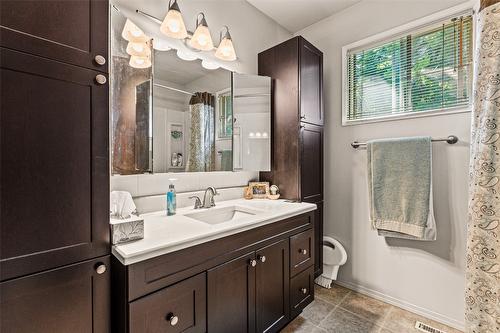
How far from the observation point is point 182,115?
5.25 feet

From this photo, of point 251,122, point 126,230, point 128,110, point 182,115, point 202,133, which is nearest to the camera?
point 126,230

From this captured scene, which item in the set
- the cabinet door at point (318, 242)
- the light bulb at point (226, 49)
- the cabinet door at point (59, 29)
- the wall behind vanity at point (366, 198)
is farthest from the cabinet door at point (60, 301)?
the wall behind vanity at point (366, 198)

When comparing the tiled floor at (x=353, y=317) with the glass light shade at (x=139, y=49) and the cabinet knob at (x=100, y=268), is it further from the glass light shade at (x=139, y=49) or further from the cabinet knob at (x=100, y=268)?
the glass light shade at (x=139, y=49)

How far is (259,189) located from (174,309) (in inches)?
47.9

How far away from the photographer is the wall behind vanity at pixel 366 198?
1646 mm

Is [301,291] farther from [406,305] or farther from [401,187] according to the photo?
[401,187]

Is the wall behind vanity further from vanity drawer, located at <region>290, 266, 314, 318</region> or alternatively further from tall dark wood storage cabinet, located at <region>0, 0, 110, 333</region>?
tall dark wood storage cabinet, located at <region>0, 0, 110, 333</region>

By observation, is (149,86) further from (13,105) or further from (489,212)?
(489,212)

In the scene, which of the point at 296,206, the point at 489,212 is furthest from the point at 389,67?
the point at 296,206

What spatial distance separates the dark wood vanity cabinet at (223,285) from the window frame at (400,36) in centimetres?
109

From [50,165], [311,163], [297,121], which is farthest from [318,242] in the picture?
[50,165]

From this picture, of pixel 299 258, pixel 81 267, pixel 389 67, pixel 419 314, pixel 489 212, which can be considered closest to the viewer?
pixel 81 267

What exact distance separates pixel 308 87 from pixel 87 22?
1.63 metres

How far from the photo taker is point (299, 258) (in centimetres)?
166
